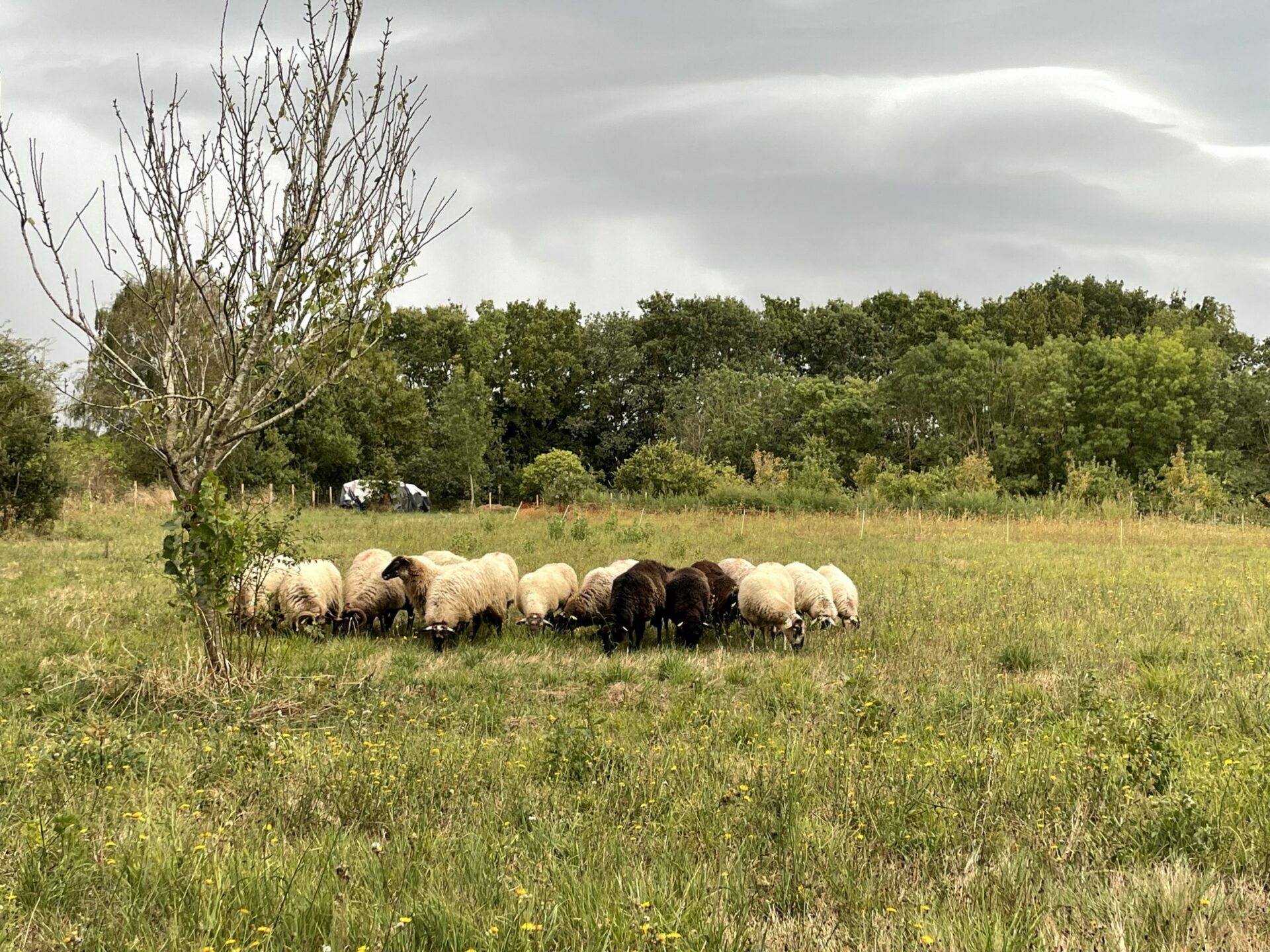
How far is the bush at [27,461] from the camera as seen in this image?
2130 cm

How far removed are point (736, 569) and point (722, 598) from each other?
135cm

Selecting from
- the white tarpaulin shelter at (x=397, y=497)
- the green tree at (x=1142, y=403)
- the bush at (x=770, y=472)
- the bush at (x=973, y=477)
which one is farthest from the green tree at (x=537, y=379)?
the green tree at (x=1142, y=403)

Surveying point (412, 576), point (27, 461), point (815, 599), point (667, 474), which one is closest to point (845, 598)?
point (815, 599)

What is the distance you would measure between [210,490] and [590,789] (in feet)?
13.1

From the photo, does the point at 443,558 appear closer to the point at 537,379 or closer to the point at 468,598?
the point at 468,598

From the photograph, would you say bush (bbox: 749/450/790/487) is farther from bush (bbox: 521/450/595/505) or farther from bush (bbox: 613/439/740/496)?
bush (bbox: 521/450/595/505)

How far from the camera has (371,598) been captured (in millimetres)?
10820

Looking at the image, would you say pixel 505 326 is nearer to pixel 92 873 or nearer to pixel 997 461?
pixel 997 461

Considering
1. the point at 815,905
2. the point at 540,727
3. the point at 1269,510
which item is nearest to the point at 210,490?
the point at 540,727

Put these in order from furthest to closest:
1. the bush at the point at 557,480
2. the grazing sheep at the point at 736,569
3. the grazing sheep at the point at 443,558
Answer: the bush at the point at 557,480
the grazing sheep at the point at 443,558
the grazing sheep at the point at 736,569

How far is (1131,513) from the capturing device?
3002cm

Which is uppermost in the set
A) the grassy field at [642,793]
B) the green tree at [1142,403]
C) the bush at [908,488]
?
the green tree at [1142,403]

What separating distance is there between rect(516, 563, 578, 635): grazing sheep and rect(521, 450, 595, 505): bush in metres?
25.3

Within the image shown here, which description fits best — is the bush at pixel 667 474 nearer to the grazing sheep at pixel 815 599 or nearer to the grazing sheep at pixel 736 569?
the grazing sheep at pixel 736 569
